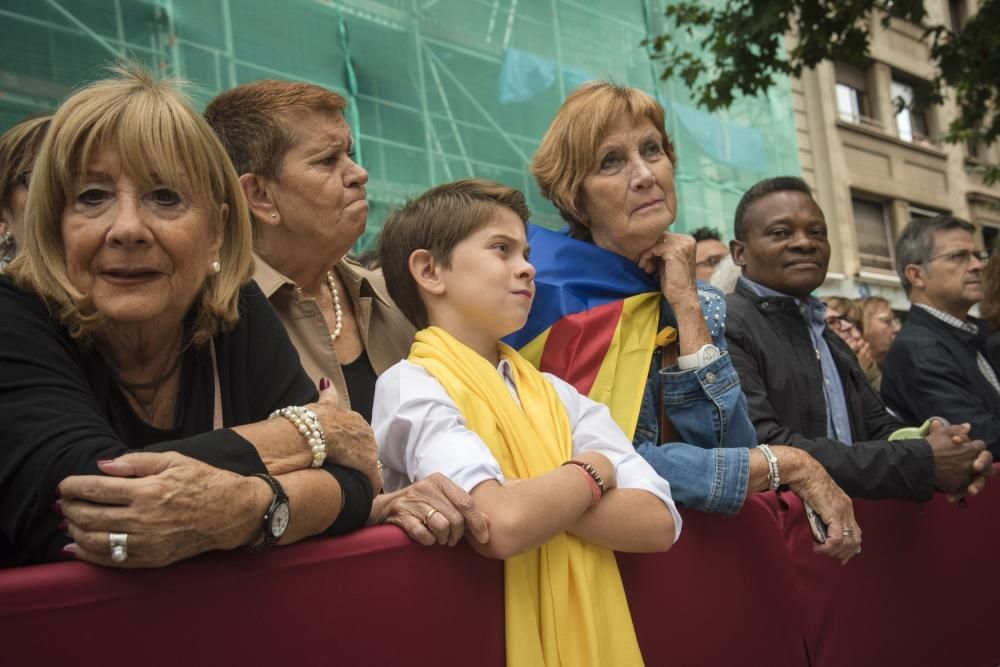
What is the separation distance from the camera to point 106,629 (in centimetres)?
130

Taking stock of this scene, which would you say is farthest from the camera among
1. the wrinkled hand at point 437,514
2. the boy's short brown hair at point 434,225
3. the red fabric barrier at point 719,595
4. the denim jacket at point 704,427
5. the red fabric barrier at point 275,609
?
the boy's short brown hair at point 434,225

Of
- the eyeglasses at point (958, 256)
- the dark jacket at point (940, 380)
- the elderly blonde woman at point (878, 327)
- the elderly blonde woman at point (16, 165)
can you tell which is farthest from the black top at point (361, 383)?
the elderly blonde woman at point (878, 327)

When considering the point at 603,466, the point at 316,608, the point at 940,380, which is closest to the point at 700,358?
the point at 603,466

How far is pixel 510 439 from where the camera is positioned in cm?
209

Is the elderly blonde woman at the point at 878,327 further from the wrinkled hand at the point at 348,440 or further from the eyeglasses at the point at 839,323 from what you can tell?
the wrinkled hand at the point at 348,440

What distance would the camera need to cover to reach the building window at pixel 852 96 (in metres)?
17.3

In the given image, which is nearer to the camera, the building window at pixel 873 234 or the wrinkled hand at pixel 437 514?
the wrinkled hand at pixel 437 514

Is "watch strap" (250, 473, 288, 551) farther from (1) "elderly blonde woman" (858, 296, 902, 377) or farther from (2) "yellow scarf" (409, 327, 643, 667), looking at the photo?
(1) "elderly blonde woman" (858, 296, 902, 377)

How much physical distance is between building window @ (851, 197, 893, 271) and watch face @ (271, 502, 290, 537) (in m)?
16.8

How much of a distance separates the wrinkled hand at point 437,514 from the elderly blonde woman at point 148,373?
71 millimetres

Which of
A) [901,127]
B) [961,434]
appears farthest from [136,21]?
[901,127]

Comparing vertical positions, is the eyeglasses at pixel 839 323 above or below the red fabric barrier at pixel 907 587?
above

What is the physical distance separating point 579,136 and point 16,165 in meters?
1.66

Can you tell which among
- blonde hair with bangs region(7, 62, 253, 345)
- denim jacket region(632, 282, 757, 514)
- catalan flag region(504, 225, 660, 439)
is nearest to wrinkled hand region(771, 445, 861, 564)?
denim jacket region(632, 282, 757, 514)
